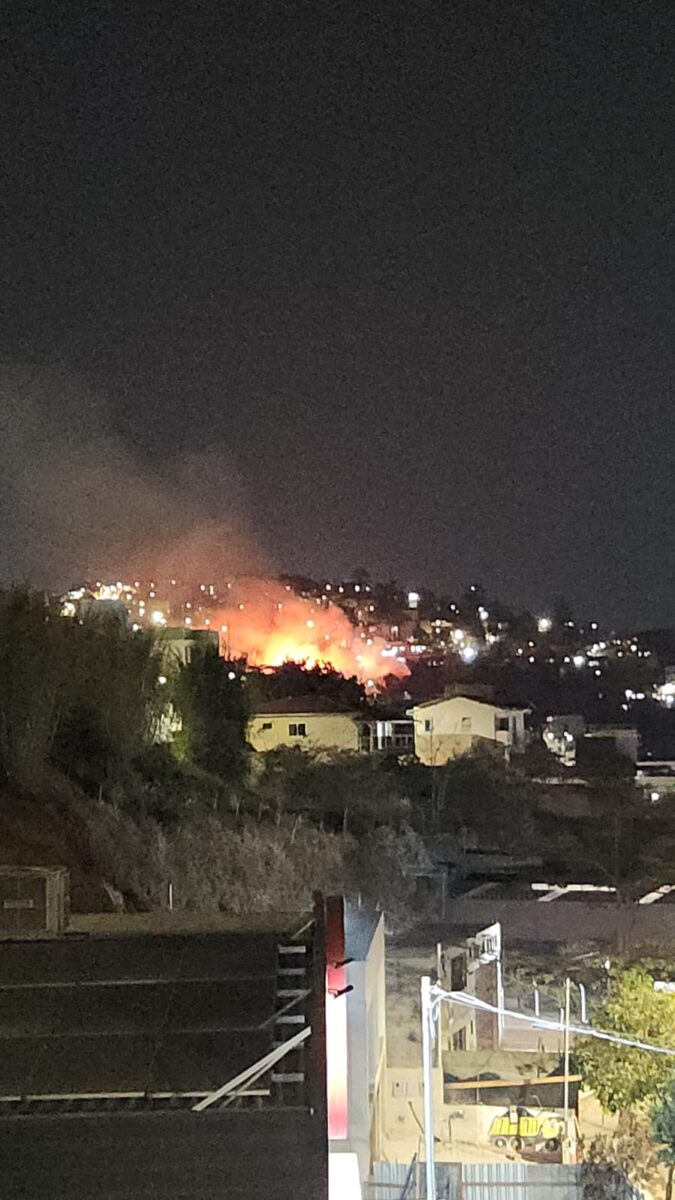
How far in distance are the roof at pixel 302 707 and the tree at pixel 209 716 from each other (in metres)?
3.52

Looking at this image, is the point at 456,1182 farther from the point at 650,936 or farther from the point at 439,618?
the point at 439,618

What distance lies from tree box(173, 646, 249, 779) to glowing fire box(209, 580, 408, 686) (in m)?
10.0

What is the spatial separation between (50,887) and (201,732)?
22.3 ft

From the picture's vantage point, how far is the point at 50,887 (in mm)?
3227

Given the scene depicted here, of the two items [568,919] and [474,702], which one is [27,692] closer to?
[568,919]

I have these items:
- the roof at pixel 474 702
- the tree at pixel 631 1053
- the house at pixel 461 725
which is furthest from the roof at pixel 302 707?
the tree at pixel 631 1053

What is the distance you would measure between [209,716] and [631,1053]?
6.22 metres

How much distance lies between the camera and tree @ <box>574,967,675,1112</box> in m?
4.38

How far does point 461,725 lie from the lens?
49.0 ft

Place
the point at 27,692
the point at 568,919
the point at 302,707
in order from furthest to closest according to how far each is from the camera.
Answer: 1. the point at 302,707
2. the point at 568,919
3. the point at 27,692

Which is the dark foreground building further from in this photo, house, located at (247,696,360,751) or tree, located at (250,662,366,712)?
tree, located at (250,662,366,712)

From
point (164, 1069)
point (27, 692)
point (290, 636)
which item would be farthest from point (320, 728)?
point (164, 1069)

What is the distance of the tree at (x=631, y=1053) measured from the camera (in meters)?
4.38

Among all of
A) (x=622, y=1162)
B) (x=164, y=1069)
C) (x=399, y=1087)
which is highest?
(x=164, y=1069)
